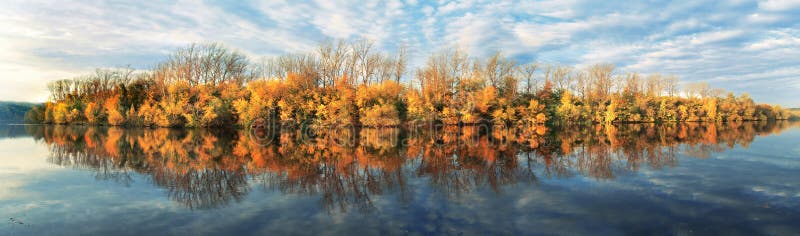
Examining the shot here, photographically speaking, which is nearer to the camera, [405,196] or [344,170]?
[405,196]

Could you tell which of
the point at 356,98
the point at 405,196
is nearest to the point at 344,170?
the point at 405,196

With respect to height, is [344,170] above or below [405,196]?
above

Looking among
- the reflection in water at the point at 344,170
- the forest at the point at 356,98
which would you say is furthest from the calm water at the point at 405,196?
the forest at the point at 356,98

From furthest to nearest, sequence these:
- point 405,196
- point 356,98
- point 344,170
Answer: point 356,98
point 344,170
point 405,196

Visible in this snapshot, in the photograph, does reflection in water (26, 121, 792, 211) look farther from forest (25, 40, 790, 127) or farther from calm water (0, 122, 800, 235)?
forest (25, 40, 790, 127)

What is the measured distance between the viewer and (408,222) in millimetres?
6492

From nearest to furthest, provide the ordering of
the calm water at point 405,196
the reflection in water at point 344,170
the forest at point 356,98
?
the calm water at point 405,196, the reflection in water at point 344,170, the forest at point 356,98

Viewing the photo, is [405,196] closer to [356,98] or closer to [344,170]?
[344,170]

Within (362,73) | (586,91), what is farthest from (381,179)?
(586,91)

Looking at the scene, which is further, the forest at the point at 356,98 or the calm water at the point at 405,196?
the forest at the point at 356,98

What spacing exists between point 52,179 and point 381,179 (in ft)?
33.6

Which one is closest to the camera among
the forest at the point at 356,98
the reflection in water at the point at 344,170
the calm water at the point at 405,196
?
the calm water at the point at 405,196

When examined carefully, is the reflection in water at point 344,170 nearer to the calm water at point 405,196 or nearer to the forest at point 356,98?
the calm water at point 405,196

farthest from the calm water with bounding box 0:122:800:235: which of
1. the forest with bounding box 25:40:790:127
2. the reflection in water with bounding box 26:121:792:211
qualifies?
the forest with bounding box 25:40:790:127
